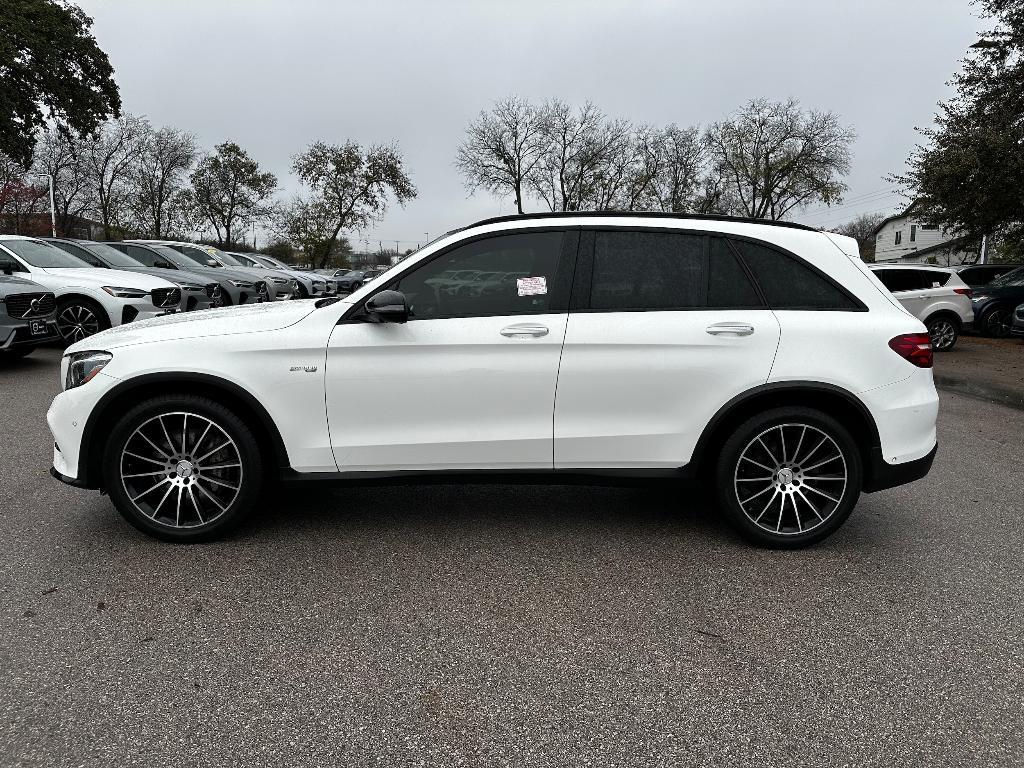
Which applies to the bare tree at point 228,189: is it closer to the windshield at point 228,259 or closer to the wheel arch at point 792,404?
the windshield at point 228,259

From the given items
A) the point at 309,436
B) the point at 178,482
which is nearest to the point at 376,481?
the point at 309,436

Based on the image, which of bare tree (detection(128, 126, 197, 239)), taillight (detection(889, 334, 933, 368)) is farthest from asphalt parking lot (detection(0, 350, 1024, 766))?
bare tree (detection(128, 126, 197, 239))

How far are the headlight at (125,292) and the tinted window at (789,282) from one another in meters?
9.32

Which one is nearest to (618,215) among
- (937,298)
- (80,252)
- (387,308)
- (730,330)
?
(730,330)

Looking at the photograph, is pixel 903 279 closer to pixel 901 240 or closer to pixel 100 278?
pixel 100 278

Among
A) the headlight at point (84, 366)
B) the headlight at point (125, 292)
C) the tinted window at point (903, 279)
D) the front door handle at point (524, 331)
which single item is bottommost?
the headlight at point (84, 366)

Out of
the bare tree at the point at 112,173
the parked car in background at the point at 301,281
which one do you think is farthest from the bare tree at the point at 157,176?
the parked car in background at the point at 301,281

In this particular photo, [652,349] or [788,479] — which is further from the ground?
[652,349]

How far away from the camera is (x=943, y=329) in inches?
563

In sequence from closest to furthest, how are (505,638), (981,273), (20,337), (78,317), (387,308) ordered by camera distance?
(505,638) < (387,308) < (20,337) < (78,317) < (981,273)

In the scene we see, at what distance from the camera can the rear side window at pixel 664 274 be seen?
385cm

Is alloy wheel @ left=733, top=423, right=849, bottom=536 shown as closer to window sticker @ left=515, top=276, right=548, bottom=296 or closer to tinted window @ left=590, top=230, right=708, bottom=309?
tinted window @ left=590, top=230, right=708, bottom=309

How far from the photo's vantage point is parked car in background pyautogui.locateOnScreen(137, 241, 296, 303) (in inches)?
675

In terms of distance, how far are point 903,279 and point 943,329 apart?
1225 mm
